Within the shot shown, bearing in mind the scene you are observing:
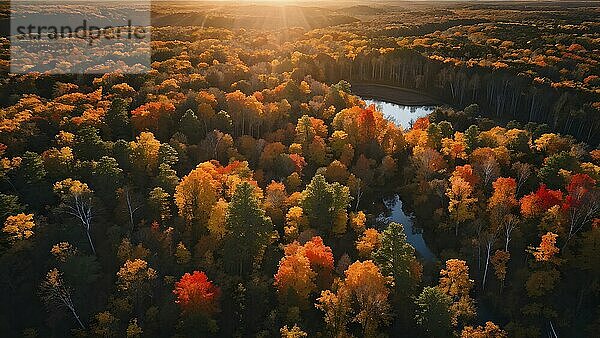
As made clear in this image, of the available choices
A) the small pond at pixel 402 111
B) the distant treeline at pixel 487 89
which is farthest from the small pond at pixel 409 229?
the distant treeline at pixel 487 89

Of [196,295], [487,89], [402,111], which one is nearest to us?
[196,295]

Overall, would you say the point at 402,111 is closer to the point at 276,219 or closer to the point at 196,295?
the point at 276,219

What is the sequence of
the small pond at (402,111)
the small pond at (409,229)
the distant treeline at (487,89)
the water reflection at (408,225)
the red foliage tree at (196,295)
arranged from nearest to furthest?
the red foliage tree at (196,295), the small pond at (409,229), the water reflection at (408,225), the distant treeline at (487,89), the small pond at (402,111)

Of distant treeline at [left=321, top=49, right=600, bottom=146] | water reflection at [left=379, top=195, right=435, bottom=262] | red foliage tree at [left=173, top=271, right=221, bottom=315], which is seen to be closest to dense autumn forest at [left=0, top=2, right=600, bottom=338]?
red foliage tree at [left=173, top=271, right=221, bottom=315]

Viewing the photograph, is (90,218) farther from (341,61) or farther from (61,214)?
(341,61)

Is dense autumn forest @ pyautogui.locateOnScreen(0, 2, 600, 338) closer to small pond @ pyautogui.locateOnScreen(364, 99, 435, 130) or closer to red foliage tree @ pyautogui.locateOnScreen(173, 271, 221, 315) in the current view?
red foliage tree @ pyautogui.locateOnScreen(173, 271, 221, 315)

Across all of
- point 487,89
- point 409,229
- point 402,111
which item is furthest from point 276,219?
point 487,89

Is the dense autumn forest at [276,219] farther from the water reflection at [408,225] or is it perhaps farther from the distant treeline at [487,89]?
the distant treeline at [487,89]

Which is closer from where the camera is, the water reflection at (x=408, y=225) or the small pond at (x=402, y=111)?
the water reflection at (x=408, y=225)
